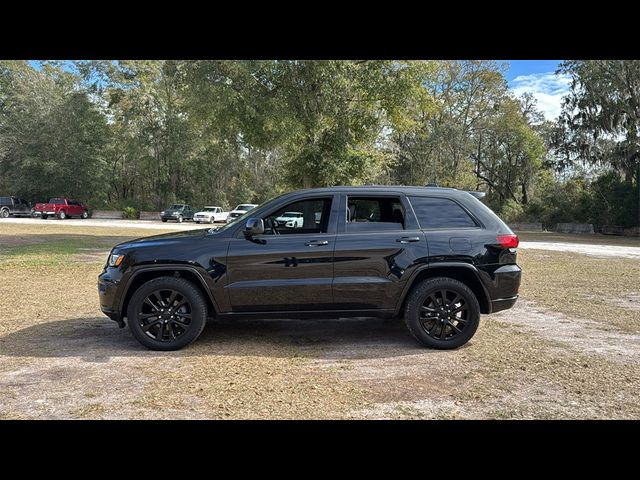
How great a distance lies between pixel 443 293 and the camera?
5.30 metres

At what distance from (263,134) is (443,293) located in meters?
13.3

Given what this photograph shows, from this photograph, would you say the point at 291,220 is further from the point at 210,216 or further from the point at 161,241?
the point at 210,216

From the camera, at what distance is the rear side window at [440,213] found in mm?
5465

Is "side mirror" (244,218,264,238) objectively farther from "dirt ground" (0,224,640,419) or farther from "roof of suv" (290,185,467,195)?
"dirt ground" (0,224,640,419)

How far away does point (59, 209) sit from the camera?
3906 cm

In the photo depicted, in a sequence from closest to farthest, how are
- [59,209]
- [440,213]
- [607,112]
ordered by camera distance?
[440,213], [607,112], [59,209]

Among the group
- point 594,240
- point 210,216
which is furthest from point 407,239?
point 210,216

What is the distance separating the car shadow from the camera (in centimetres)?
512

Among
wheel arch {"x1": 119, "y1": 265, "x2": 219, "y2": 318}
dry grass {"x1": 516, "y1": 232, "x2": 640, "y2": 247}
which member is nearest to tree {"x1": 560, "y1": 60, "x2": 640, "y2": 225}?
dry grass {"x1": 516, "y1": 232, "x2": 640, "y2": 247}

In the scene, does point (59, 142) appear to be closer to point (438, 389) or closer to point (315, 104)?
point (315, 104)

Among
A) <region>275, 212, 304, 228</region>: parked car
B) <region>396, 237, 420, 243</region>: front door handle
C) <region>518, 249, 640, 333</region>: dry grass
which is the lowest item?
<region>518, 249, 640, 333</region>: dry grass

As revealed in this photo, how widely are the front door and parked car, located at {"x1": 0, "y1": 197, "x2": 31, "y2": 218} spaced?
4171 centimetres

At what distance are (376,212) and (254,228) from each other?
1518 mm
